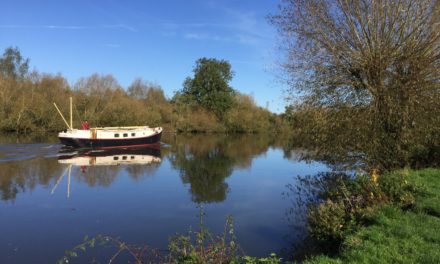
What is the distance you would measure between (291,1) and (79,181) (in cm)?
1259

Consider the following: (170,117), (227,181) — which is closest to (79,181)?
(227,181)

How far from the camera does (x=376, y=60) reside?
44.9ft

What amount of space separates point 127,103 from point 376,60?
5216 centimetres

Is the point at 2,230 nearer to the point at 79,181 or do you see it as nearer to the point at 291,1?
the point at 79,181

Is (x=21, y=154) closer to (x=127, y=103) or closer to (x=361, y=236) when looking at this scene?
(x=361, y=236)

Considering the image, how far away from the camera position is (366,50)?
45.8 feet

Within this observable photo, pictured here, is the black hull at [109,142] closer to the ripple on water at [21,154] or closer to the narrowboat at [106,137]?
the narrowboat at [106,137]

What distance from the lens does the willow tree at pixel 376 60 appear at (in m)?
13.0

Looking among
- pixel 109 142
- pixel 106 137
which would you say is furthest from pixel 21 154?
pixel 109 142

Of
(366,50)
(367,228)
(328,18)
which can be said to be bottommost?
(367,228)

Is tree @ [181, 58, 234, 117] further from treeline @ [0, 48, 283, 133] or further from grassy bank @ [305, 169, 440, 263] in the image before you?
grassy bank @ [305, 169, 440, 263]

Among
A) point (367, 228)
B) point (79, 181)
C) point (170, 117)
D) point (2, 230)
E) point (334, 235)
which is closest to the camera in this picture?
point (367, 228)

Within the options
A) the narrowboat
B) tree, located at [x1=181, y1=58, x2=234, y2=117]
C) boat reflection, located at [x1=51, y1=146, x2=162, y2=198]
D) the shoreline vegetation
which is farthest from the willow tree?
tree, located at [x1=181, y1=58, x2=234, y2=117]

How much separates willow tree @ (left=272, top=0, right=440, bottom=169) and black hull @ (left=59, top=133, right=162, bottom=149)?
970 inches
